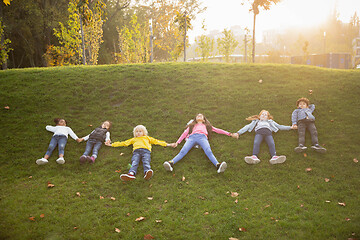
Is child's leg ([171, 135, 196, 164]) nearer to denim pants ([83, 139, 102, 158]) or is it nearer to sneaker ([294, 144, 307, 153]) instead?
denim pants ([83, 139, 102, 158])

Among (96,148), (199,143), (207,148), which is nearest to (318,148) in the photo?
(207,148)

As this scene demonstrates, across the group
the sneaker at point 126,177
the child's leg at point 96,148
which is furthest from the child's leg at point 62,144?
the sneaker at point 126,177

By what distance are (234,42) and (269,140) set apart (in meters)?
23.6

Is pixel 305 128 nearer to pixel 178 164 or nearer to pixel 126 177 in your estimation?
pixel 178 164

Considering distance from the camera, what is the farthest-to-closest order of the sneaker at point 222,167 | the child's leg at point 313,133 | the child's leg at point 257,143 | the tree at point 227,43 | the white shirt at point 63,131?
the tree at point 227,43, the white shirt at point 63,131, the child's leg at point 313,133, the child's leg at point 257,143, the sneaker at point 222,167

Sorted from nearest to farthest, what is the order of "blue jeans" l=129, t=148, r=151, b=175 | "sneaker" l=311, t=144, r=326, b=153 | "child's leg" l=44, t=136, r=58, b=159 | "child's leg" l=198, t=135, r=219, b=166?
"blue jeans" l=129, t=148, r=151, b=175, "child's leg" l=198, t=135, r=219, b=166, "sneaker" l=311, t=144, r=326, b=153, "child's leg" l=44, t=136, r=58, b=159

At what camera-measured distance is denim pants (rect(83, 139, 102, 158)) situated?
786 centimetres

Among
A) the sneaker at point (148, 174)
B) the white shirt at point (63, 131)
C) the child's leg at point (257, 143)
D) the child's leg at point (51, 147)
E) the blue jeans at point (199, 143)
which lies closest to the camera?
the sneaker at point (148, 174)

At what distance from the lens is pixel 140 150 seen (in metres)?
7.57

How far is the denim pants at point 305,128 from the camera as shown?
7883 mm

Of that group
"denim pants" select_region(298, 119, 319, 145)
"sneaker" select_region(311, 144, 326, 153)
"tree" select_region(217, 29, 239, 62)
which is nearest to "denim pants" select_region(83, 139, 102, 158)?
"denim pants" select_region(298, 119, 319, 145)

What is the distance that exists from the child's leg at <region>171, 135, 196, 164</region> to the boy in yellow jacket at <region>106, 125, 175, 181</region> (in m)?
0.61

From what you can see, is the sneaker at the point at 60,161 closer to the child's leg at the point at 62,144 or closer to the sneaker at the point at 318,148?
the child's leg at the point at 62,144

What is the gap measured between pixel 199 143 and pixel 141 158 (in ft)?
6.19
